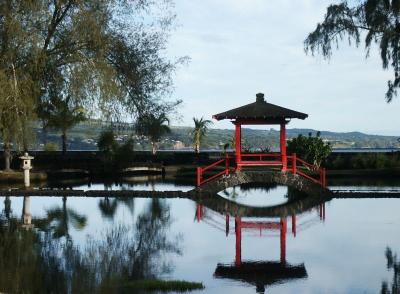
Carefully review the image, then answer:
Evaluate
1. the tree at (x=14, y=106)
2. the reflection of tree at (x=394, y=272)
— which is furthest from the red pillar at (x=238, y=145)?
the tree at (x=14, y=106)

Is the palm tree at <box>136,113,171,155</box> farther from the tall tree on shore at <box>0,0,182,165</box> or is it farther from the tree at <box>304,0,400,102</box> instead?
the tree at <box>304,0,400,102</box>

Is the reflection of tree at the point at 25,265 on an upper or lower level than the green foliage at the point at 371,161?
lower

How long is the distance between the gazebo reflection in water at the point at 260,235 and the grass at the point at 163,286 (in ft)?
3.80

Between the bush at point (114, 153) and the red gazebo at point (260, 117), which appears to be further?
the bush at point (114, 153)

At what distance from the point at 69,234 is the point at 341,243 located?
301 inches

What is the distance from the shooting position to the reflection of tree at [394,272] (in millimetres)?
10887

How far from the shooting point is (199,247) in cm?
1571

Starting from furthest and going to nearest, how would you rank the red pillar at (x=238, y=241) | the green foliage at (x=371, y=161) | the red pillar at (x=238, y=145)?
the green foliage at (x=371, y=161), the red pillar at (x=238, y=145), the red pillar at (x=238, y=241)

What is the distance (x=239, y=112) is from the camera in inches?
1115

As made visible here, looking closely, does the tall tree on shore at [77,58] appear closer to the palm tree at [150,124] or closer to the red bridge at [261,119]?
the palm tree at [150,124]

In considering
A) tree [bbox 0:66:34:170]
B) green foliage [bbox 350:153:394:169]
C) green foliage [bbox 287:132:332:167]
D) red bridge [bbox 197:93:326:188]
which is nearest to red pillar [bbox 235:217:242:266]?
tree [bbox 0:66:34:170]

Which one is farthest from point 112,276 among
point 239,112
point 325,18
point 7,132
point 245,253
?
point 325,18

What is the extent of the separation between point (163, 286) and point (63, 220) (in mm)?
10502

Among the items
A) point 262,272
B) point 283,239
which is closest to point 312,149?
point 283,239
